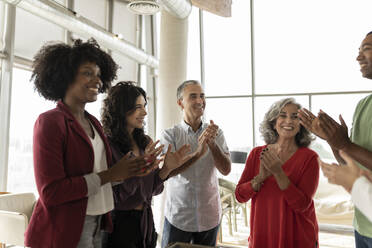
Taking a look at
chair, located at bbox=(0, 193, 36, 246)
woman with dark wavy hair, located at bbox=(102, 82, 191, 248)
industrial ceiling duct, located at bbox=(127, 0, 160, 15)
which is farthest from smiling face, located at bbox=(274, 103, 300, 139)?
industrial ceiling duct, located at bbox=(127, 0, 160, 15)

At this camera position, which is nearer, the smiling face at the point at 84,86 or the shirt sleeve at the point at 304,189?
the smiling face at the point at 84,86

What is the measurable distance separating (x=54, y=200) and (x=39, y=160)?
0.18 m

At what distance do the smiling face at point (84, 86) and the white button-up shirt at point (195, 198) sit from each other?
1.03m

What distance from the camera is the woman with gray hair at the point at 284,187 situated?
6.09 feet

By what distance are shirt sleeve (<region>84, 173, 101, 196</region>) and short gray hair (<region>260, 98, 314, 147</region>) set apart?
1219mm

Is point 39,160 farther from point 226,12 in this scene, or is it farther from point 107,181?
point 226,12

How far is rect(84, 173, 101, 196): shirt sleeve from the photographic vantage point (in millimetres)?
1450

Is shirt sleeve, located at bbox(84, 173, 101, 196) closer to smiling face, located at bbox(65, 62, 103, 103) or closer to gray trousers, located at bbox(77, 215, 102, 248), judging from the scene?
gray trousers, located at bbox(77, 215, 102, 248)

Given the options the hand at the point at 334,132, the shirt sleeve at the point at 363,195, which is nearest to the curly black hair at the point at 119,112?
the hand at the point at 334,132

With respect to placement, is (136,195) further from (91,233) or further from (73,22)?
(73,22)

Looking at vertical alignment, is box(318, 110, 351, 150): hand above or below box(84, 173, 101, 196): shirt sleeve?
above

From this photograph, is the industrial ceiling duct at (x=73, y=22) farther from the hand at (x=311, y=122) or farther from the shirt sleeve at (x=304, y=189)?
the shirt sleeve at (x=304, y=189)

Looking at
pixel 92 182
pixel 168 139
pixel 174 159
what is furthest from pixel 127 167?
pixel 168 139

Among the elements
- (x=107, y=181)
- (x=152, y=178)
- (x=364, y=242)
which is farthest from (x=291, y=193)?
(x=107, y=181)
